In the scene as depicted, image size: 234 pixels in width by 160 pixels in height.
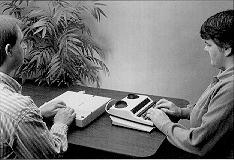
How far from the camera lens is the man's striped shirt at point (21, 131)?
132 cm

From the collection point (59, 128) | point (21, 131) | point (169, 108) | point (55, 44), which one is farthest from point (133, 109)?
point (55, 44)

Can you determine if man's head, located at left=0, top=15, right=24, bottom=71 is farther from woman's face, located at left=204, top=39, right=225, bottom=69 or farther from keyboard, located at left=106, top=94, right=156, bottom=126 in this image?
woman's face, located at left=204, top=39, right=225, bottom=69

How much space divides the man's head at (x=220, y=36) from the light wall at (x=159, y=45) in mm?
1138

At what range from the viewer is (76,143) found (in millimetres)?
1562

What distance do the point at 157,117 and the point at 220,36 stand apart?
0.48m

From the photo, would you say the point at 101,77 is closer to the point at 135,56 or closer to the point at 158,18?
the point at 135,56

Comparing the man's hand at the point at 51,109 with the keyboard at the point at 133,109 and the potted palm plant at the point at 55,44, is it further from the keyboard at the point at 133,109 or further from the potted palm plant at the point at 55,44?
the potted palm plant at the point at 55,44

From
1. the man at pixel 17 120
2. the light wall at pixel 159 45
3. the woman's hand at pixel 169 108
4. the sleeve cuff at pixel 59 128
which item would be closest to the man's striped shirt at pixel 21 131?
the man at pixel 17 120

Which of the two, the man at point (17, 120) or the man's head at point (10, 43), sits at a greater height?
the man's head at point (10, 43)

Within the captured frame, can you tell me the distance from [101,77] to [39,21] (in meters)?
0.77

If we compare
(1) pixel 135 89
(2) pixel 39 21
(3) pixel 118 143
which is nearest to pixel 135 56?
(1) pixel 135 89

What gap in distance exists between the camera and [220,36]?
1.49 metres

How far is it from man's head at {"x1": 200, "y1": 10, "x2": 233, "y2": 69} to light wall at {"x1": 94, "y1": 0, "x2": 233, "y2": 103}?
3.73 ft

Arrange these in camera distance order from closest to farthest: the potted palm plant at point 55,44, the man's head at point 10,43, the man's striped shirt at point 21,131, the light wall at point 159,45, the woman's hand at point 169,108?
the man's striped shirt at point 21,131 → the man's head at point 10,43 → the woman's hand at point 169,108 → the potted palm plant at point 55,44 → the light wall at point 159,45
